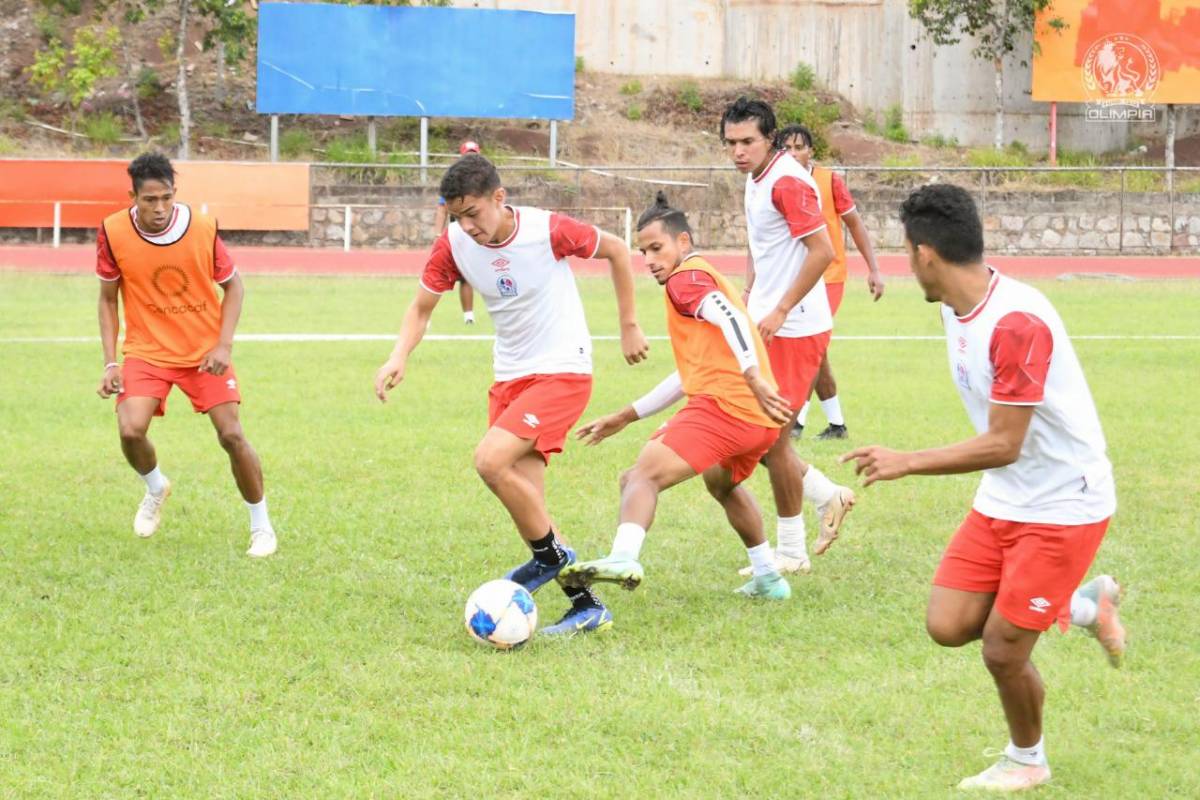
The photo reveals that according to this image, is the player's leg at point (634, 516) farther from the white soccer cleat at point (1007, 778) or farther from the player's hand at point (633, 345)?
the white soccer cleat at point (1007, 778)

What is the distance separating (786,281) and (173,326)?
10.1 ft

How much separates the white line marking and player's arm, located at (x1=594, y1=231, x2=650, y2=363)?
978 centimetres

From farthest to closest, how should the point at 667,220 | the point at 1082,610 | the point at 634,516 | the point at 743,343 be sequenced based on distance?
1. the point at 667,220
2. the point at 743,343
3. the point at 634,516
4. the point at 1082,610

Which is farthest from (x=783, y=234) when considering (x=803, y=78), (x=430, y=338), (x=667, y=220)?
(x=803, y=78)

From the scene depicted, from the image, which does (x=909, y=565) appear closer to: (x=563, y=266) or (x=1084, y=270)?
(x=563, y=266)

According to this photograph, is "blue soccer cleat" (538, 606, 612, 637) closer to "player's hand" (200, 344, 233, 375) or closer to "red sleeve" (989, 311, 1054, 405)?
"player's hand" (200, 344, 233, 375)

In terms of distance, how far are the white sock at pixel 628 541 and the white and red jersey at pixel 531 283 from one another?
976 millimetres

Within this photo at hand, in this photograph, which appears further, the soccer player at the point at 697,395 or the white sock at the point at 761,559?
the white sock at the point at 761,559

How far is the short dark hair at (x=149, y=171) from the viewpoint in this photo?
23.6 ft

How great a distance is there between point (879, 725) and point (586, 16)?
36.9 meters

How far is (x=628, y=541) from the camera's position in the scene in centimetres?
585

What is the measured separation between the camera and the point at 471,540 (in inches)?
308

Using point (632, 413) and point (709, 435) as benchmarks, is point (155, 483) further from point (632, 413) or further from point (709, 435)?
point (709, 435)

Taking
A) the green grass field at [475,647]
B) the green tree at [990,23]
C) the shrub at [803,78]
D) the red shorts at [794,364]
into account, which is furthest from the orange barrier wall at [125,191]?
the red shorts at [794,364]
